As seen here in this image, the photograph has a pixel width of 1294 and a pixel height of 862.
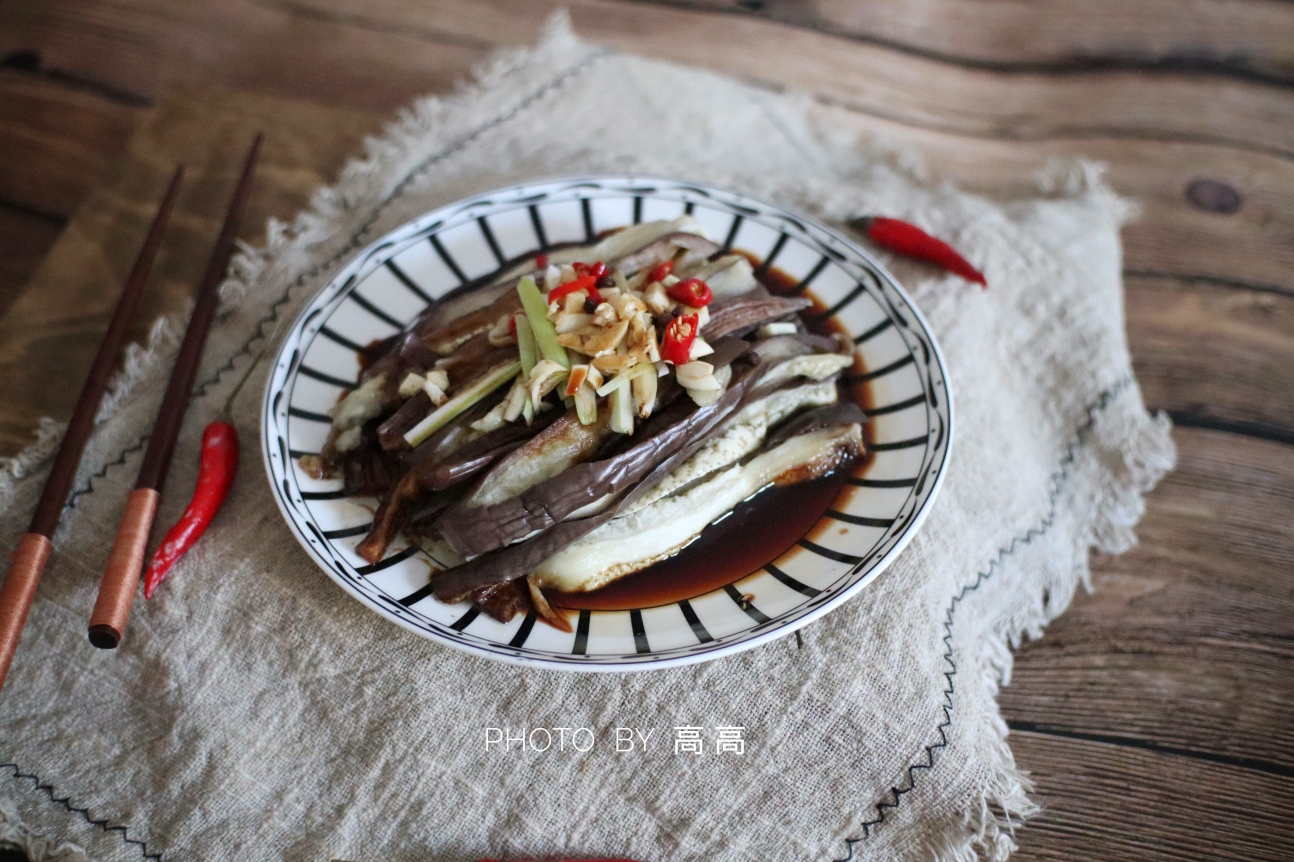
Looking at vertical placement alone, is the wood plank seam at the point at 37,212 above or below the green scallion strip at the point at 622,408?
above

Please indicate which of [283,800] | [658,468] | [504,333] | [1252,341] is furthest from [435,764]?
[1252,341]

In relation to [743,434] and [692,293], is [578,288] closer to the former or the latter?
[692,293]

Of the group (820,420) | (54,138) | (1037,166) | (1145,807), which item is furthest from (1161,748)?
(54,138)

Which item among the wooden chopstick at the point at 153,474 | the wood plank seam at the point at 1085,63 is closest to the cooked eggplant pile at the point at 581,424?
the wooden chopstick at the point at 153,474

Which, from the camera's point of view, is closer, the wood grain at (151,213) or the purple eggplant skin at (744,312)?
the purple eggplant skin at (744,312)

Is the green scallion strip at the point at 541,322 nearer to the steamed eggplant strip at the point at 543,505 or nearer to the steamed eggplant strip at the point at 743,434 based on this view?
the steamed eggplant strip at the point at 543,505

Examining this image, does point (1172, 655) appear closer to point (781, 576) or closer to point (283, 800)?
point (781, 576)
